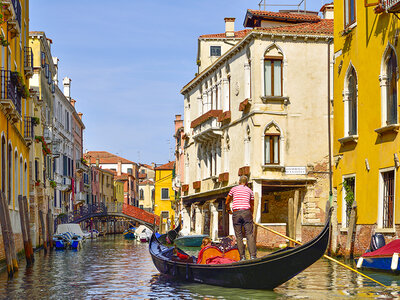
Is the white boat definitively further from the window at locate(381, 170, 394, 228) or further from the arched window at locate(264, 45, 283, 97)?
the window at locate(381, 170, 394, 228)

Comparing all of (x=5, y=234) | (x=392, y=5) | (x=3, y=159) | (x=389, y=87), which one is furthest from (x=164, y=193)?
(x=392, y=5)

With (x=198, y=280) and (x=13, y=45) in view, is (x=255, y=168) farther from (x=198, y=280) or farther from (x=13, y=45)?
(x=198, y=280)

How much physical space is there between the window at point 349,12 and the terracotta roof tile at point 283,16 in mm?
10368

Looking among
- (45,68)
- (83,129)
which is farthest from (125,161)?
(45,68)

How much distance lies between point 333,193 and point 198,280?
6742mm

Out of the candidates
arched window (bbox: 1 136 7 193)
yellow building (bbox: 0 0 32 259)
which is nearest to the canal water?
arched window (bbox: 1 136 7 193)

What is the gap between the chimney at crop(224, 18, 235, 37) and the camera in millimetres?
32513

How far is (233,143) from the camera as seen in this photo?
26.8 meters

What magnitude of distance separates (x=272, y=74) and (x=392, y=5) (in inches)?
425

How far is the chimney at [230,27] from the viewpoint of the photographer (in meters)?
32.5

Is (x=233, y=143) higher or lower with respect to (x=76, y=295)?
higher

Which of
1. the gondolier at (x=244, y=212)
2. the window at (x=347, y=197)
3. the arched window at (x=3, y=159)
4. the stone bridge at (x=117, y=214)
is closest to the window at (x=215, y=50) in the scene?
the stone bridge at (x=117, y=214)

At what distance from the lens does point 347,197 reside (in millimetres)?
16875

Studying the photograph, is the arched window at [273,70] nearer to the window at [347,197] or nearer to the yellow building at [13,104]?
the yellow building at [13,104]
